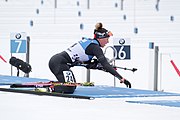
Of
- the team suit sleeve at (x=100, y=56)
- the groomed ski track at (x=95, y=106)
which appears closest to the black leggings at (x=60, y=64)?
the team suit sleeve at (x=100, y=56)

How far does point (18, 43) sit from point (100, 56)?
3991 millimetres

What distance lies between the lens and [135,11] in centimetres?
1709

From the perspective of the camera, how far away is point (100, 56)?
7418 mm

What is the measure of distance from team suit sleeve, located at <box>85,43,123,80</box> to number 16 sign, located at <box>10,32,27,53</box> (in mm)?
3548

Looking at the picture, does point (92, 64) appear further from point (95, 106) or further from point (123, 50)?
point (95, 106)

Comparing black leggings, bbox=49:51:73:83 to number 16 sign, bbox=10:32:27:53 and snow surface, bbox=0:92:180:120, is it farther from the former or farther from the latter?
number 16 sign, bbox=10:32:27:53

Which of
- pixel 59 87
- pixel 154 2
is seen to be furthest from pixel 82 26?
pixel 59 87

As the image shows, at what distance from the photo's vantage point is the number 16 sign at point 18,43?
1109cm

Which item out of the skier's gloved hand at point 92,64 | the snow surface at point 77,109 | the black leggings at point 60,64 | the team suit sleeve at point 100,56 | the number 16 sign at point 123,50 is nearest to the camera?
the snow surface at point 77,109

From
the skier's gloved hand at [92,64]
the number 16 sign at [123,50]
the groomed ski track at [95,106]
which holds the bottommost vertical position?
the groomed ski track at [95,106]

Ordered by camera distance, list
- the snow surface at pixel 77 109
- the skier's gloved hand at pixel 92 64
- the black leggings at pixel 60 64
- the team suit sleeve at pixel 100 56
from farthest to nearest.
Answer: the skier's gloved hand at pixel 92 64 < the black leggings at pixel 60 64 < the team suit sleeve at pixel 100 56 < the snow surface at pixel 77 109

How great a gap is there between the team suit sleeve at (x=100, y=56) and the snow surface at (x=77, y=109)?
81 centimetres

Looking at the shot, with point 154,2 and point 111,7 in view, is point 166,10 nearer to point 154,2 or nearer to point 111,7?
point 154,2

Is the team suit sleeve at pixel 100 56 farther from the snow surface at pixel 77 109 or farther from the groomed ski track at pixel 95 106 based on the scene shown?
the snow surface at pixel 77 109
